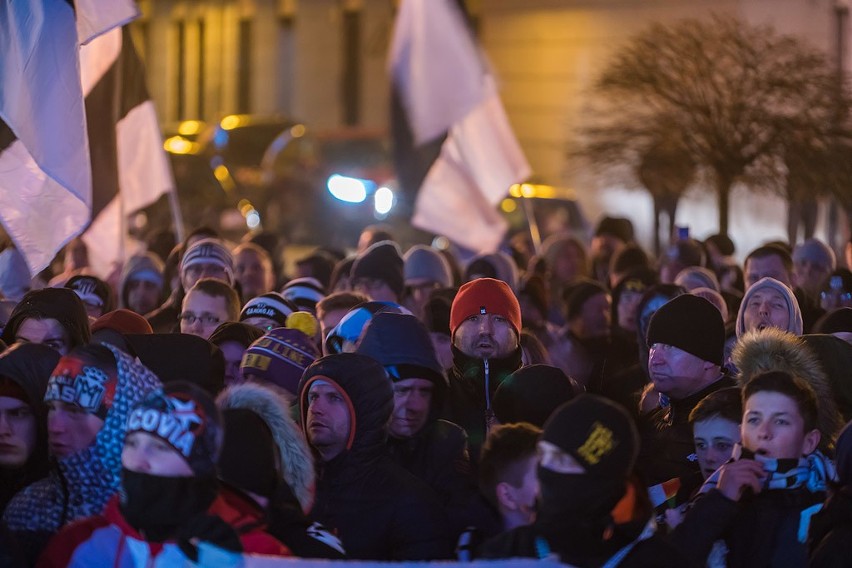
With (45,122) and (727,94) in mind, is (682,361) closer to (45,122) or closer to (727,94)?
(45,122)

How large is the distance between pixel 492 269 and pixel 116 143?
2.58 m

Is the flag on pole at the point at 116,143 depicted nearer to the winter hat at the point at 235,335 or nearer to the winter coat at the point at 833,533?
the winter hat at the point at 235,335

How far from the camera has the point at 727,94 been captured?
14383 millimetres

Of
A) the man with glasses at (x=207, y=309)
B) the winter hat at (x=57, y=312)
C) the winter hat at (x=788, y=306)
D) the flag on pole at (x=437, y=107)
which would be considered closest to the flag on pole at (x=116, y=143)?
the flag on pole at (x=437, y=107)

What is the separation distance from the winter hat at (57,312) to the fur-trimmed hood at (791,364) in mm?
2877

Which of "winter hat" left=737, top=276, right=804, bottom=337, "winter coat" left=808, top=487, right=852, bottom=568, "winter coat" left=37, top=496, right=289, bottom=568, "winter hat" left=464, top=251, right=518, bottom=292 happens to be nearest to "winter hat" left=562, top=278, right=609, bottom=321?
"winter hat" left=464, top=251, right=518, bottom=292

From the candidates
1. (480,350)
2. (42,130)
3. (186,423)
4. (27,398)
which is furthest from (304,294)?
(186,423)

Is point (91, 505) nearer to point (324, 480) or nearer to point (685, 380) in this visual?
point (324, 480)

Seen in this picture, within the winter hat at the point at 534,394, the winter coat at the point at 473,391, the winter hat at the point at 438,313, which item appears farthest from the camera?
the winter hat at the point at 438,313

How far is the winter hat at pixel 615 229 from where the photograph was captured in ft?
47.1

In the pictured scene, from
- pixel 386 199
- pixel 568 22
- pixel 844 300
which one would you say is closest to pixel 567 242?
pixel 844 300

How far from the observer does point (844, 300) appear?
956 cm

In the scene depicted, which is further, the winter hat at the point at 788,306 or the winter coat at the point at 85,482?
the winter hat at the point at 788,306

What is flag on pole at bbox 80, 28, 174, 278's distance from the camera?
380 inches
